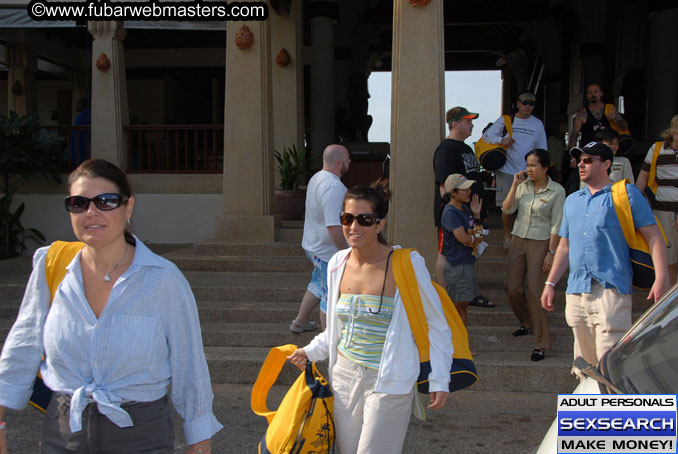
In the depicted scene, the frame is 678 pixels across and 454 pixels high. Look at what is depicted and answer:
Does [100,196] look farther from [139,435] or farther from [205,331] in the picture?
[205,331]

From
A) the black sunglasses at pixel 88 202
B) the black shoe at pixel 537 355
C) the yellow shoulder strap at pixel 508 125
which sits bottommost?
the black shoe at pixel 537 355

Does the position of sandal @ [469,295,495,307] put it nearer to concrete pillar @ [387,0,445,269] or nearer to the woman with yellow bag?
concrete pillar @ [387,0,445,269]

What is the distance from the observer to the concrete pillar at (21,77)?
15.8 meters

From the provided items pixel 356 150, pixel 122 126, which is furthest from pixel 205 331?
pixel 356 150

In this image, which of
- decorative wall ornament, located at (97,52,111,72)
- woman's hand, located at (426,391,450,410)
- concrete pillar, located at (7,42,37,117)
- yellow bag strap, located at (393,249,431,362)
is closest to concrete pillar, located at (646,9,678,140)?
decorative wall ornament, located at (97,52,111,72)

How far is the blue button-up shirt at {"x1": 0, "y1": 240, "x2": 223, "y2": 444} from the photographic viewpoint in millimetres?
2299

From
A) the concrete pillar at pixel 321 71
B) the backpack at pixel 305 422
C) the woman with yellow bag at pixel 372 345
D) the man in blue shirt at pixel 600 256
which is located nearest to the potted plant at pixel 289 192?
the concrete pillar at pixel 321 71

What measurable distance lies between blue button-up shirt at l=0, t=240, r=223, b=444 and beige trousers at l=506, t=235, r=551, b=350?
3.98 metres

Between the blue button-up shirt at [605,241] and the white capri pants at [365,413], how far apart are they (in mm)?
1730

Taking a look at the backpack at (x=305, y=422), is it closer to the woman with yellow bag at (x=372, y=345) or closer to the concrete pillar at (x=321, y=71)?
the woman with yellow bag at (x=372, y=345)

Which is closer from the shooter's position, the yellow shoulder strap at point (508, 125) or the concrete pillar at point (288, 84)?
the yellow shoulder strap at point (508, 125)

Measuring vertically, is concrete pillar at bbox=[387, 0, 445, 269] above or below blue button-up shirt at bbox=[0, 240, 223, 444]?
above

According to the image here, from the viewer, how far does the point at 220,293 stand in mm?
7375

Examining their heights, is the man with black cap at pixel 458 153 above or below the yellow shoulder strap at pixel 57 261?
above
